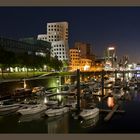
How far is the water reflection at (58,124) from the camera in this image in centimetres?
923

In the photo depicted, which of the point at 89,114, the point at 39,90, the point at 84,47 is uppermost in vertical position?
the point at 84,47

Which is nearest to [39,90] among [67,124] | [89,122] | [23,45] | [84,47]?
[84,47]

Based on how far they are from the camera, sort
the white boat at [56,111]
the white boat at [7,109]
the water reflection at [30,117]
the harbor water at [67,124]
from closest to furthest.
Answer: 1. the harbor water at [67,124]
2. the water reflection at [30,117]
3. the white boat at [56,111]
4. the white boat at [7,109]

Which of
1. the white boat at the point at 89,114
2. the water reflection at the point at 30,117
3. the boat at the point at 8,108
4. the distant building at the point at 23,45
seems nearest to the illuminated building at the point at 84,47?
the white boat at the point at 89,114

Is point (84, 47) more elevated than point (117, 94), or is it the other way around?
point (84, 47)

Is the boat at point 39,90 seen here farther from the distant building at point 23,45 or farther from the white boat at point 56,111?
the white boat at point 56,111

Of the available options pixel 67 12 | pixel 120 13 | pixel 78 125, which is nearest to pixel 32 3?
pixel 67 12

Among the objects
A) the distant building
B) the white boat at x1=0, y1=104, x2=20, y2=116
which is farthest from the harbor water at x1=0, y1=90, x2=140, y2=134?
the distant building

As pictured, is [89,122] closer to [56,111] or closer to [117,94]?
[56,111]

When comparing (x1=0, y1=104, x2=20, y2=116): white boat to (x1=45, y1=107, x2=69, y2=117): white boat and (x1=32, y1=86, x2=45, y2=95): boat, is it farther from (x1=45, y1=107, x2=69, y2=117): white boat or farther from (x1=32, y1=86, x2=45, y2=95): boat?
(x1=32, y1=86, x2=45, y2=95): boat

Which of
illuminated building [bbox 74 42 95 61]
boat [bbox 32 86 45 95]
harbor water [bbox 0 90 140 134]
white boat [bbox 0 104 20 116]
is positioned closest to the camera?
harbor water [bbox 0 90 140 134]

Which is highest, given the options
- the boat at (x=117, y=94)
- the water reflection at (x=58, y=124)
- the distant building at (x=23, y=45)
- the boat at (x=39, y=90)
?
the distant building at (x=23, y=45)

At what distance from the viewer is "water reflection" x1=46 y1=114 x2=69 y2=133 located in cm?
923

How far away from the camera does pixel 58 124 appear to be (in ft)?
33.5
